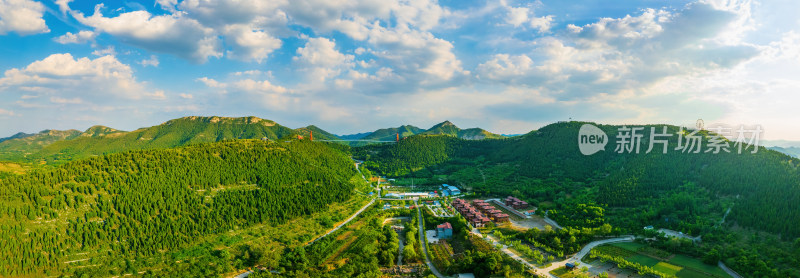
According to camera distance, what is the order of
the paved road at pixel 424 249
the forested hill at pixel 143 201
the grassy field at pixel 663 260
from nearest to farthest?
the grassy field at pixel 663 260 → the paved road at pixel 424 249 → the forested hill at pixel 143 201

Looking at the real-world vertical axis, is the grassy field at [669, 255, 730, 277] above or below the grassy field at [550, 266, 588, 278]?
above

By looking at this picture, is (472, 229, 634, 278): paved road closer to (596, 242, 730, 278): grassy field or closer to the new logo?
(596, 242, 730, 278): grassy field

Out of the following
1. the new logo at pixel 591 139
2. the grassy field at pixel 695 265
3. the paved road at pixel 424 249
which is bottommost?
the paved road at pixel 424 249

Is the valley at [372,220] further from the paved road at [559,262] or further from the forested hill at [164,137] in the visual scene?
the forested hill at [164,137]

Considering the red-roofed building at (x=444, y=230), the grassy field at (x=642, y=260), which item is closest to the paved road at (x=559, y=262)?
the grassy field at (x=642, y=260)

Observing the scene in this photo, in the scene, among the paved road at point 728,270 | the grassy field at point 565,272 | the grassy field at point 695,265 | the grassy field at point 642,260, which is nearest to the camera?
the paved road at point 728,270

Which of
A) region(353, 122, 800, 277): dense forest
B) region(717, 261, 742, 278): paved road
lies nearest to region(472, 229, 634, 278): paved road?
region(353, 122, 800, 277): dense forest

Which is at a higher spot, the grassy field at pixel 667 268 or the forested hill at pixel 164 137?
the forested hill at pixel 164 137
